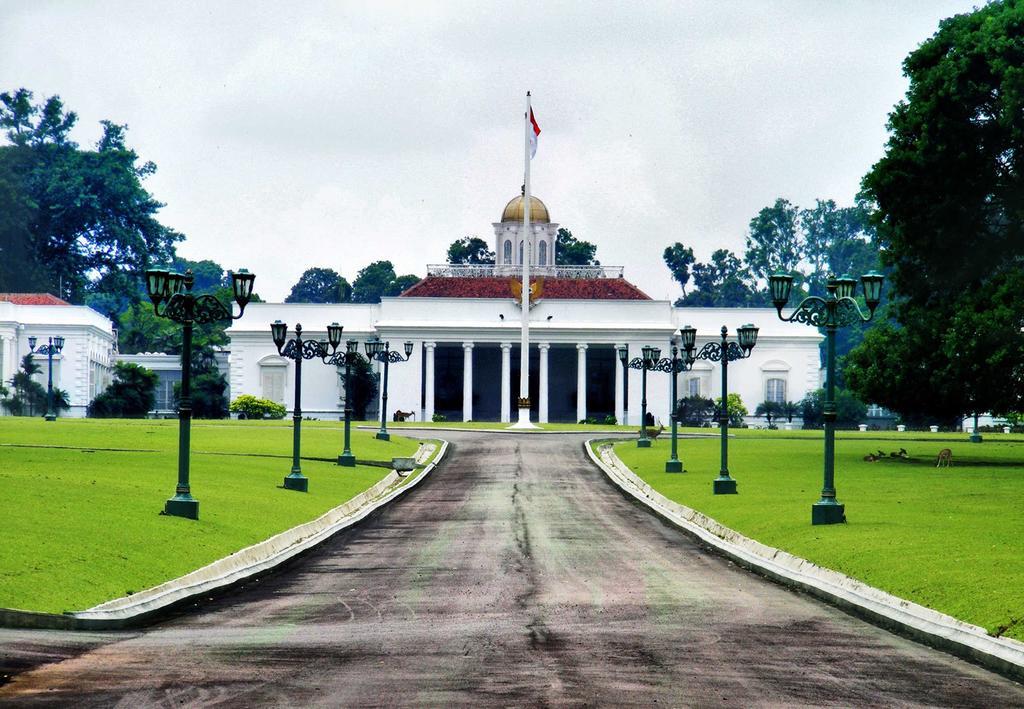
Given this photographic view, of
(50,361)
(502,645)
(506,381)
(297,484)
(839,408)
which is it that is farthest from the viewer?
(506,381)

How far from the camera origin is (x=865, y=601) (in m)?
17.7

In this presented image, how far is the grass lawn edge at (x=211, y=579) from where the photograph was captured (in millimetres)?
15656

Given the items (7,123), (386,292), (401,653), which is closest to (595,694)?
(401,653)

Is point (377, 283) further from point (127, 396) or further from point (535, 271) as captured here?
point (127, 396)

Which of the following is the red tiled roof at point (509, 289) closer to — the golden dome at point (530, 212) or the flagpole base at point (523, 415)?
the golden dome at point (530, 212)

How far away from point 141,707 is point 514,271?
93893 mm

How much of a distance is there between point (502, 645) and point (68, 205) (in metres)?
84.0

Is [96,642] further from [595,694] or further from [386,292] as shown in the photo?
[386,292]

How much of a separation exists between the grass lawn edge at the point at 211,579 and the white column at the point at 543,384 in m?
59.1

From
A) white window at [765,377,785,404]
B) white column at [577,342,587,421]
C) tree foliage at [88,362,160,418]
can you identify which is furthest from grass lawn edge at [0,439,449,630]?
white window at [765,377,785,404]

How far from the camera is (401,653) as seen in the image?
13836mm

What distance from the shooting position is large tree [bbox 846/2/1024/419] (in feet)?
142

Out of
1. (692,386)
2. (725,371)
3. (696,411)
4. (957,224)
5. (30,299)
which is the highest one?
(30,299)

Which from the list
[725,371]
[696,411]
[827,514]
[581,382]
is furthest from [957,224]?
→ [581,382]
